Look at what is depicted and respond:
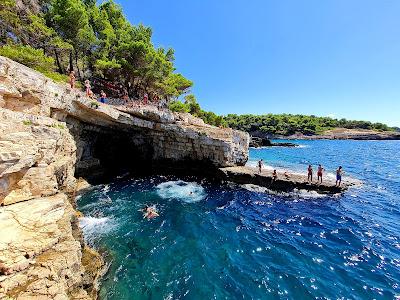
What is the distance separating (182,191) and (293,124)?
125 metres

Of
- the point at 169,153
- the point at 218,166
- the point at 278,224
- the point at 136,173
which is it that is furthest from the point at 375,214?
the point at 136,173

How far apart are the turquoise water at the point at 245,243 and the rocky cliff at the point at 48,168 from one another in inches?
99.1

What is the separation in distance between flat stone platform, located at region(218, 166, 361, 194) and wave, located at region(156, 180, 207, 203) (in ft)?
14.2

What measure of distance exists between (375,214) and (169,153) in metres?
23.4

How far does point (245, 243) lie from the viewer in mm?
14508

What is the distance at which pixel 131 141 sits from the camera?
34719 millimetres

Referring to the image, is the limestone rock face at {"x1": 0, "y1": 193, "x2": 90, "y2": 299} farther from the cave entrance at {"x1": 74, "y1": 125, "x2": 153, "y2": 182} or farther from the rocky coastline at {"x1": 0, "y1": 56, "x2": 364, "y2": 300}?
the cave entrance at {"x1": 74, "y1": 125, "x2": 153, "y2": 182}

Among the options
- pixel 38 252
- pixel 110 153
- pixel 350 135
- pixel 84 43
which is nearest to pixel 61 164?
pixel 38 252

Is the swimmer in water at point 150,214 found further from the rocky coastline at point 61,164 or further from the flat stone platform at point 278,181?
the flat stone platform at point 278,181

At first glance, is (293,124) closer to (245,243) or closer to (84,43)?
(84,43)

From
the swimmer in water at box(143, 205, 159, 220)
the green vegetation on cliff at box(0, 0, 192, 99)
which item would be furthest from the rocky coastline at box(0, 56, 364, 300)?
the green vegetation on cliff at box(0, 0, 192, 99)

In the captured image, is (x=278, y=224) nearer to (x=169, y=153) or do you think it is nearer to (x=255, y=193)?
(x=255, y=193)

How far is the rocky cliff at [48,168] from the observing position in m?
7.70

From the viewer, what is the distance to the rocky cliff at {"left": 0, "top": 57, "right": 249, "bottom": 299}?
7695mm
